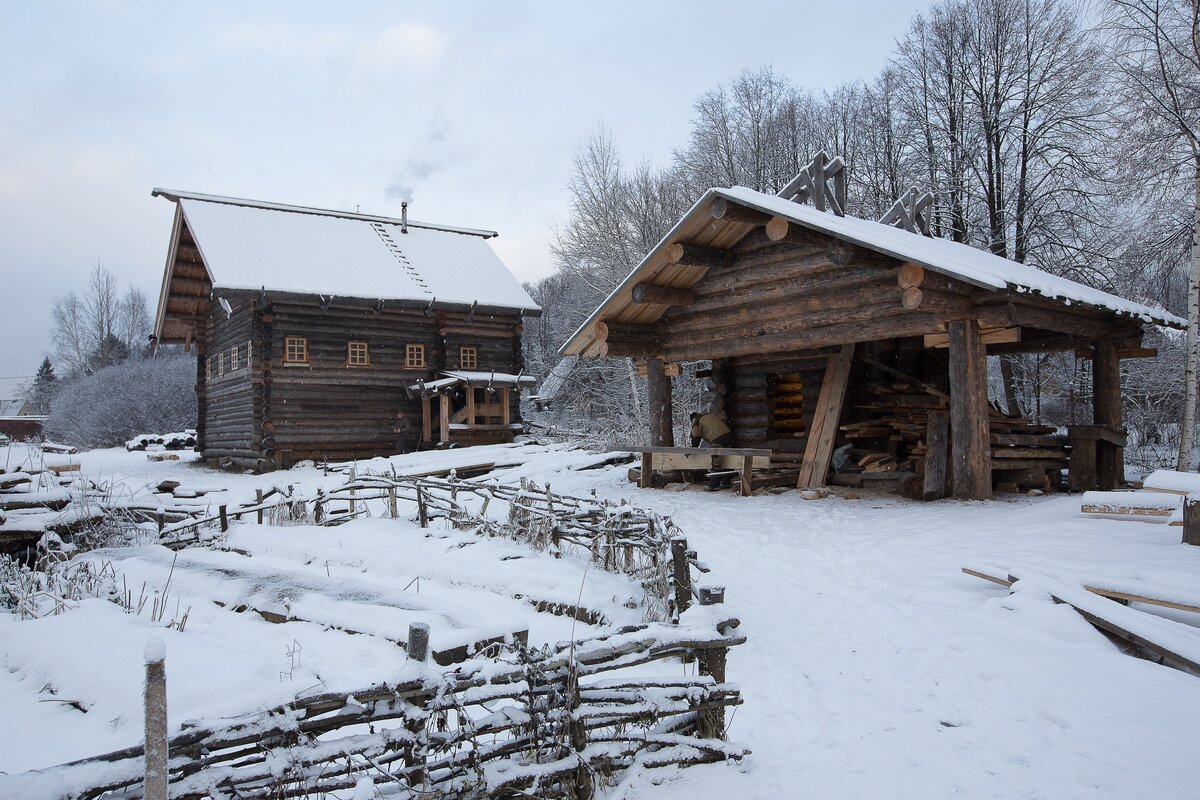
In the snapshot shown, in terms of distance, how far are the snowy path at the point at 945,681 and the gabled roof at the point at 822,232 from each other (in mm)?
3249

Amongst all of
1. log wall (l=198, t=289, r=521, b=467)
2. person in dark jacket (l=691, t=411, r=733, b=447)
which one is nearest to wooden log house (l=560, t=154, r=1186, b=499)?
person in dark jacket (l=691, t=411, r=733, b=447)

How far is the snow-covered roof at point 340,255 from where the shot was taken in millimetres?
20922

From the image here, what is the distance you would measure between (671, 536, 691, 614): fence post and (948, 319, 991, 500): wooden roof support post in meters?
6.16

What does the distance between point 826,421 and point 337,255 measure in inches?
660

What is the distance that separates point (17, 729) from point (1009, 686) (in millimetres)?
5408

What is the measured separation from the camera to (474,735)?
303 centimetres

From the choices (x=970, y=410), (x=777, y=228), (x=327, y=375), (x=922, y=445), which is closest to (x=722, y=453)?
(x=922, y=445)

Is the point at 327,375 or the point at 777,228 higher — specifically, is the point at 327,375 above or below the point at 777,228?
below

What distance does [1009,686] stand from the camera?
4480 millimetres

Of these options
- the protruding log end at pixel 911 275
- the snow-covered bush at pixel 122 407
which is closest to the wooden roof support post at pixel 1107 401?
the protruding log end at pixel 911 275

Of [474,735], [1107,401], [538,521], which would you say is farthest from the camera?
[1107,401]

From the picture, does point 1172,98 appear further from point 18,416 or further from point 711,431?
point 18,416

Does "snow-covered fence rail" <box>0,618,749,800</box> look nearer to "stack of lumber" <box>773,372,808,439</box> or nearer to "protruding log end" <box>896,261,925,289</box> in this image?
"protruding log end" <box>896,261,925,289</box>

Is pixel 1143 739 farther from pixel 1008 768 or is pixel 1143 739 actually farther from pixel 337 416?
pixel 337 416
